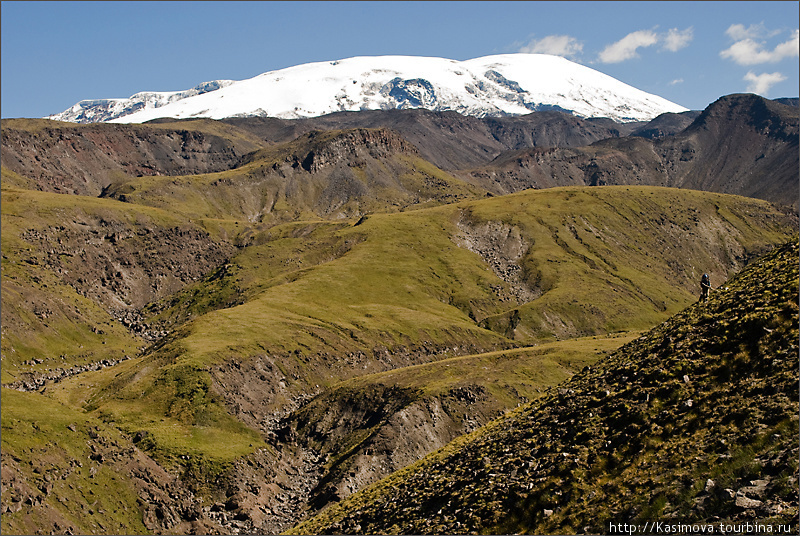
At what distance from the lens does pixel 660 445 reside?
35000 mm

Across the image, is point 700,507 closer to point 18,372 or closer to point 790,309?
point 790,309

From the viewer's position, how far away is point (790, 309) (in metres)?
36.2

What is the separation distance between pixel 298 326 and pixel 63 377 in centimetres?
5512

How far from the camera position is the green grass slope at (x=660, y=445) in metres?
29.7

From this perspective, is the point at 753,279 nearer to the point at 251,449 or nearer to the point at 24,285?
the point at 251,449

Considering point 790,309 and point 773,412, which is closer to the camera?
point 773,412

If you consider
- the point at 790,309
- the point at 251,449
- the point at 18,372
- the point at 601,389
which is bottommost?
the point at 251,449

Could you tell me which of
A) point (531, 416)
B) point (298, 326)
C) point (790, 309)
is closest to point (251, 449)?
point (298, 326)

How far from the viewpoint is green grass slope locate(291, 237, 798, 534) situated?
1168 inches

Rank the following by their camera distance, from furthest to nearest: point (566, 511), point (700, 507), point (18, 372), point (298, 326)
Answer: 1. point (298, 326)
2. point (18, 372)
3. point (566, 511)
4. point (700, 507)

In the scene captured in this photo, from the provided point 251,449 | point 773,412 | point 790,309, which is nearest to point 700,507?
point 773,412

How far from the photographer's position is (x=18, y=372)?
157 m

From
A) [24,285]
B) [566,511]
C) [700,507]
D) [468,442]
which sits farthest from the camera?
[24,285]

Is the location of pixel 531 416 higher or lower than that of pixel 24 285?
lower
